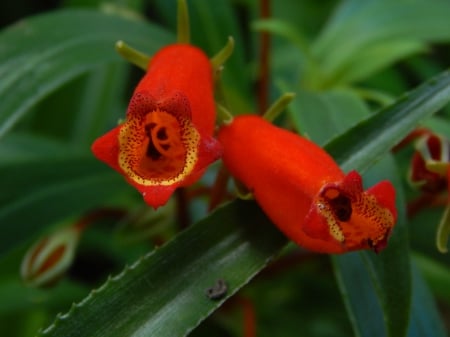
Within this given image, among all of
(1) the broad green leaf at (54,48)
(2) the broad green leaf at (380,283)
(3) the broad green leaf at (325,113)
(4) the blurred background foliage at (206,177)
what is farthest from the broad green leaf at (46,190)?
(2) the broad green leaf at (380,283)

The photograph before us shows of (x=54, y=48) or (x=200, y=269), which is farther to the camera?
(x=54, y=48)

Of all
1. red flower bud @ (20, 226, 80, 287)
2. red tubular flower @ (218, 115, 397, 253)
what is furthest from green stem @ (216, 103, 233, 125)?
red flower bud @ (20, 226, 80, 287)

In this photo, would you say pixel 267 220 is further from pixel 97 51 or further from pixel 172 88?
pixel 97 51

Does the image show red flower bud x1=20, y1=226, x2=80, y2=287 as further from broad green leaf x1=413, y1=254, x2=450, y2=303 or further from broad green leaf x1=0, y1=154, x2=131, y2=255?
broad green leaf x1=413, y1=254, x2=450, y2=303

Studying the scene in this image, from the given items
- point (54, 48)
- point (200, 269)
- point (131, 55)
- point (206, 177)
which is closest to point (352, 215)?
point (200, 269)

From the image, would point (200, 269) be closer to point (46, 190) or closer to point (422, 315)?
point (422, 315)

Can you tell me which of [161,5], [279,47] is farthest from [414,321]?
[279,47]
